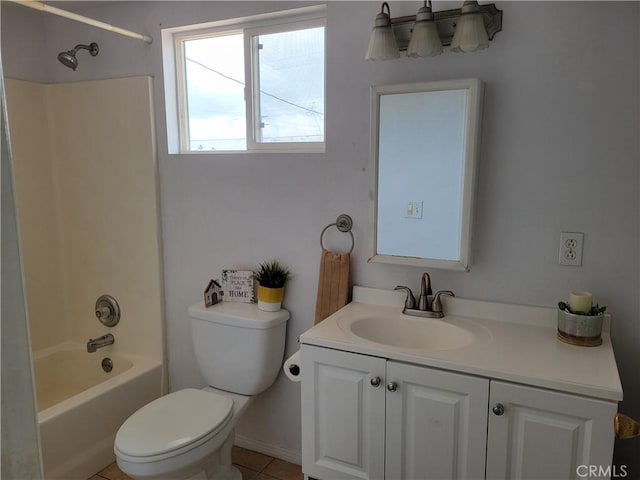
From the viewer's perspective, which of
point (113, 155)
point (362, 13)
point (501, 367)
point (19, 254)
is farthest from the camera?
point (113, 155)

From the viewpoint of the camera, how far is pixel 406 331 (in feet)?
6.03

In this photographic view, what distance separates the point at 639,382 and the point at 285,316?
4.53 feet

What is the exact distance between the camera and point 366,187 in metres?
1.97

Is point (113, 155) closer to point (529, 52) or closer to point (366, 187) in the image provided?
point (366, 187)

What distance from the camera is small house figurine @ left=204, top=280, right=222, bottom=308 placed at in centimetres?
227

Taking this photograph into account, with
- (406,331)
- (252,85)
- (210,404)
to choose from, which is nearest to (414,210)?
(406,331)

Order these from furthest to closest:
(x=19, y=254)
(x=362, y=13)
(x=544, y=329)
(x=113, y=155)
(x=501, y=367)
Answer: (x=113, y=155)
(x=362, y=13)
(x=544, y=329)
(x=501, y=367)
(x=19, y=254)

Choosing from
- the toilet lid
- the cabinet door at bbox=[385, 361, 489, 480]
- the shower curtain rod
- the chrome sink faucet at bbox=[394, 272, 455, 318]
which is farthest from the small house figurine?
the shower curtain rod

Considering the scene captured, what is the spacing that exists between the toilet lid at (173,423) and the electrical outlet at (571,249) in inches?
56.5

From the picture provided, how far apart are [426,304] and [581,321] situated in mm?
536

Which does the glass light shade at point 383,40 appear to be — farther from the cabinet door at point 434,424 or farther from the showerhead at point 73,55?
the showerhead at point 73,55

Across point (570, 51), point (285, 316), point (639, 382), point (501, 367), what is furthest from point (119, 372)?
point (570, 51)

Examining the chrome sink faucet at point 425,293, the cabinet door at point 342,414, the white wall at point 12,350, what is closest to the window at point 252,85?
the chrome sink faucet at point 425,293

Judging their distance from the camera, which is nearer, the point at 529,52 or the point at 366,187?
the point at 529,52
